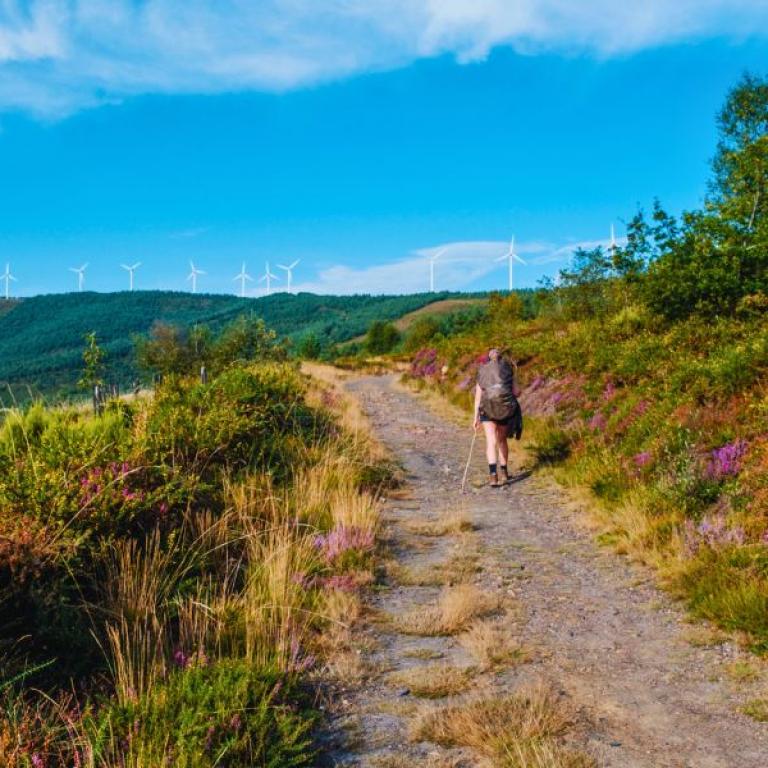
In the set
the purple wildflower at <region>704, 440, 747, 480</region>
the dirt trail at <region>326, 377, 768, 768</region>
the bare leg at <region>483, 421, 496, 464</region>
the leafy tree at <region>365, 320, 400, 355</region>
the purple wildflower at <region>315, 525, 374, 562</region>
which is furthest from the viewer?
the leafy tree at <region>365, 320, 400, 355</region>

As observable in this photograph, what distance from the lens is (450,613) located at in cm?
559

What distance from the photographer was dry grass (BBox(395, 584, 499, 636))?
5.48m

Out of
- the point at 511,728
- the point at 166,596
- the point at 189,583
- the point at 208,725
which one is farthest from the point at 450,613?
the point at 208,725

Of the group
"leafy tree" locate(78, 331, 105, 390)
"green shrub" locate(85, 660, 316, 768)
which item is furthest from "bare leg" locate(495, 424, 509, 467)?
"leafy tree" locate(78, 331, 105, 390)

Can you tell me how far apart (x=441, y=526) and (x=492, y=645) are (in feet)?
11.6

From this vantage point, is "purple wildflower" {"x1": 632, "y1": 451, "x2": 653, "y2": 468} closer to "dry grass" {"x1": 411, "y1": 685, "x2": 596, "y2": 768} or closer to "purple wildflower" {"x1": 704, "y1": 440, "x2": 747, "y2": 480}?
"purple wildflower" {"x1": 704, "y1": 440, "x2": 747, "y2": 480}

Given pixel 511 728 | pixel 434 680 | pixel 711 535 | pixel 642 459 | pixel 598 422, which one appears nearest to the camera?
pixel 511 728

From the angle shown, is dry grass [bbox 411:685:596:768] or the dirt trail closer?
dry grass [bbox 411:685:596:768]

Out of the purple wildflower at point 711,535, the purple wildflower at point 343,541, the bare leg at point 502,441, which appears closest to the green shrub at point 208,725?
the purple wildflower at point 343,541

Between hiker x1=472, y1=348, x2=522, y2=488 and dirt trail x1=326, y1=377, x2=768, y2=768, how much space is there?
7.41ft

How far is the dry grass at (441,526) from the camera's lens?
8.52m

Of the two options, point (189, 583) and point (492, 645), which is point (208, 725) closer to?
point (189, 583)

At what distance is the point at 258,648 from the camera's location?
15.6 feet

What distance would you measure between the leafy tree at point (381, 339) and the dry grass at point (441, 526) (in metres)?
115
